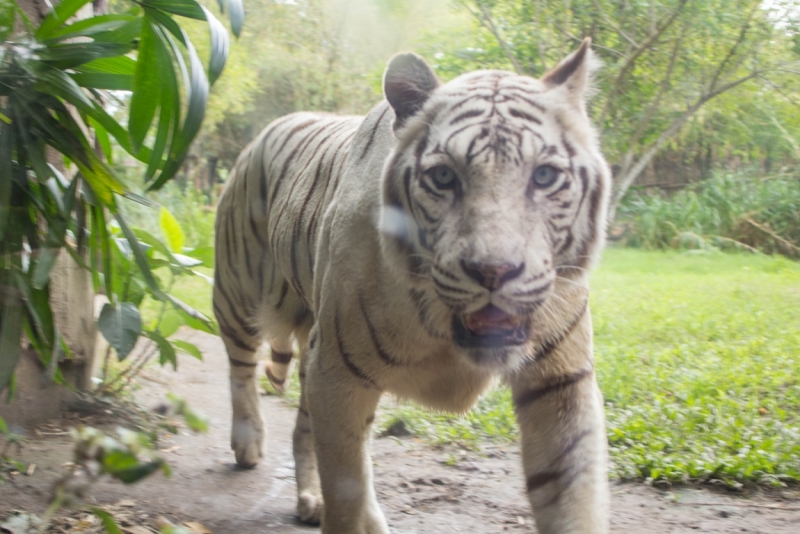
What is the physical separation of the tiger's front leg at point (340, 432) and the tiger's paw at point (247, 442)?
3.68 feet

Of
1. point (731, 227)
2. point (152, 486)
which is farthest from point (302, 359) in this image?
point (731, 227)

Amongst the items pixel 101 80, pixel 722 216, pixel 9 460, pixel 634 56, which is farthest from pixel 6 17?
pixel 722 216

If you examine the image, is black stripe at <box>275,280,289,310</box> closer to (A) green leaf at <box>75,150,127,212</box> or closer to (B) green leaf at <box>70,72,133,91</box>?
(A) green leaf at <box>75,150,127,212</box>

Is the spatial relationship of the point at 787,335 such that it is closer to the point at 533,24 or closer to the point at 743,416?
the point at 743,416

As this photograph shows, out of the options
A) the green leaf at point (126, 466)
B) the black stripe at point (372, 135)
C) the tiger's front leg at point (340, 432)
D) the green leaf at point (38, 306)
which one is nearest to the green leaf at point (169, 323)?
the green leaf at point (38, 306)

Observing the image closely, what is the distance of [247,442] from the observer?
320cm

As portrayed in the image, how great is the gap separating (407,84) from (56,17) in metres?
1.20

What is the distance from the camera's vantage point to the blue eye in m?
1.74

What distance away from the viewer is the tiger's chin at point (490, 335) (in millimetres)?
1742

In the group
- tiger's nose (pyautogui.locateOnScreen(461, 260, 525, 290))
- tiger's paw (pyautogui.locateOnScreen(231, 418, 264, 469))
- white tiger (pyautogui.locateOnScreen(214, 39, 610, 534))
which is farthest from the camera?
tiger's paw (pyautogui.locateOnScreen(231, 418, 264, 469))

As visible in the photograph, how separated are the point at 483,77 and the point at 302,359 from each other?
1.39 meters

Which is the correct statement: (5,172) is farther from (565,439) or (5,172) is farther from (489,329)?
(565,439)

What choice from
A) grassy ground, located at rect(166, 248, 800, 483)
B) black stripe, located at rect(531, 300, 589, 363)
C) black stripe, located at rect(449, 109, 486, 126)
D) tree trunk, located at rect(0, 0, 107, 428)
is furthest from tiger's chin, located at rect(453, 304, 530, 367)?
tree trunk, located at rect(0, 0, 107, 428)

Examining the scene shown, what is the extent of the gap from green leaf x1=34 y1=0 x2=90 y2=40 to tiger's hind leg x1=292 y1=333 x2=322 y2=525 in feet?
4.36
